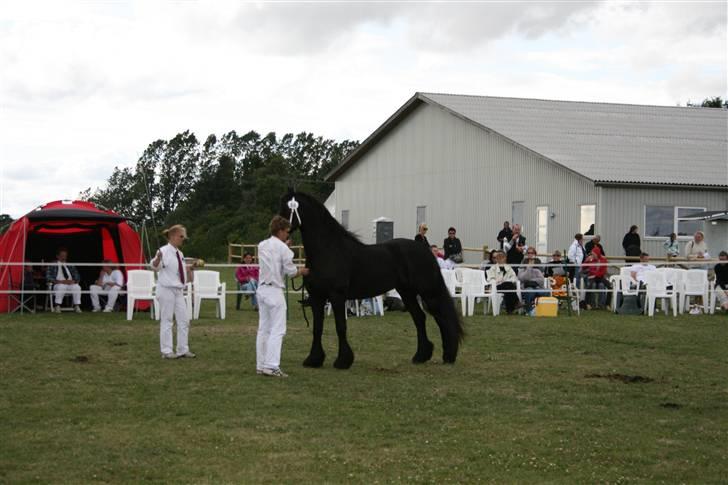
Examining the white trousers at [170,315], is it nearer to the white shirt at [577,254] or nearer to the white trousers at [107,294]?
the white trousers at [107,294]

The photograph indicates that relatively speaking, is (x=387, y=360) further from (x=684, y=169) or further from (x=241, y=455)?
(x=684, y=169)

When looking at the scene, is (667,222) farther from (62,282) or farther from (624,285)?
(62,282)

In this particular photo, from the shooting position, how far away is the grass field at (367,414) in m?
7.28

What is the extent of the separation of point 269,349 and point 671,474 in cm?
549

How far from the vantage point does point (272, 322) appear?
38.6ft

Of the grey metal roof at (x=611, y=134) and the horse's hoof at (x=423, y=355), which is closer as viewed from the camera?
the horse's hoof at (x=423, y=355)

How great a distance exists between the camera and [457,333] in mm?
13242

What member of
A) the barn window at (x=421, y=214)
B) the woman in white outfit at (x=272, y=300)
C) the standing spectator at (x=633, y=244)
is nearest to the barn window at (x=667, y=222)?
the standing spectator at (x=633, y=244)

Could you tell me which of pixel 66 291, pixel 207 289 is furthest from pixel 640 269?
pixel 66 291

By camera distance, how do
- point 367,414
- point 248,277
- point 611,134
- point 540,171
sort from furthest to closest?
point 611,134, point 540,171, point 248,277, point 367,414

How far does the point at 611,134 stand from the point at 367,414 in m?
29.5

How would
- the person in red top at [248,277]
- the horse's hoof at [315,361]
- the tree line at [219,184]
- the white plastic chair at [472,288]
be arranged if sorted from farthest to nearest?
the tree line at [219,184] → the person in red top at [248,277] → the white plastic chair at [472,288] → the horse's hoof at [315,361]

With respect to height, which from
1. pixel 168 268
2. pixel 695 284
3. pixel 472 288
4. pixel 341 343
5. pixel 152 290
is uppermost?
pixel 168 268

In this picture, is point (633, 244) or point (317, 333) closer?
point (317, 333)
